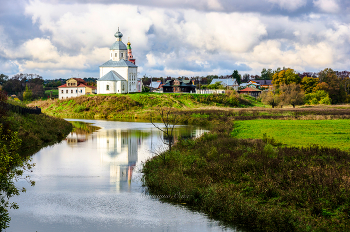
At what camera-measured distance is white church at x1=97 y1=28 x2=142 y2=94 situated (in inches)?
3691

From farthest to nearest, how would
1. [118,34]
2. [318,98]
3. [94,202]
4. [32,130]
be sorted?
[118,34] < [318,98] < [32,130] < [94,202]

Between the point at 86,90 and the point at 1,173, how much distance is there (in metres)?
112

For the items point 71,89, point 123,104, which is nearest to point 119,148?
point 123,104

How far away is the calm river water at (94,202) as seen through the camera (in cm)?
1330

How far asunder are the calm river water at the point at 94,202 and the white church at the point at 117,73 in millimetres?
68052

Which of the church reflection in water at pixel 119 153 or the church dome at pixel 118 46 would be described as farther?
the church dome at pixel 118 46

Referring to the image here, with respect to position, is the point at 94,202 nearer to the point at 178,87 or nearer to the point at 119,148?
the point at 119,148

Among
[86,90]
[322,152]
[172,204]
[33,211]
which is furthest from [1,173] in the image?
[86,90]

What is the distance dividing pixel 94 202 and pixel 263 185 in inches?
285

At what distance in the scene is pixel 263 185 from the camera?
48.0 feet

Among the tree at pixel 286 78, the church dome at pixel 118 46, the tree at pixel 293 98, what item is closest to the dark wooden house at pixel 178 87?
the church dome at pixel 118 46

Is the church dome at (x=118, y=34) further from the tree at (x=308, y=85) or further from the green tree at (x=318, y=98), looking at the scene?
the green tree at (x=318, y=98)

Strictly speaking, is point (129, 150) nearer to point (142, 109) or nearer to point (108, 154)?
point (108, 154)

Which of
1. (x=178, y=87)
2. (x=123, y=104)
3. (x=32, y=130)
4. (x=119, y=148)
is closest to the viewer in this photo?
(x=119, y=148)
